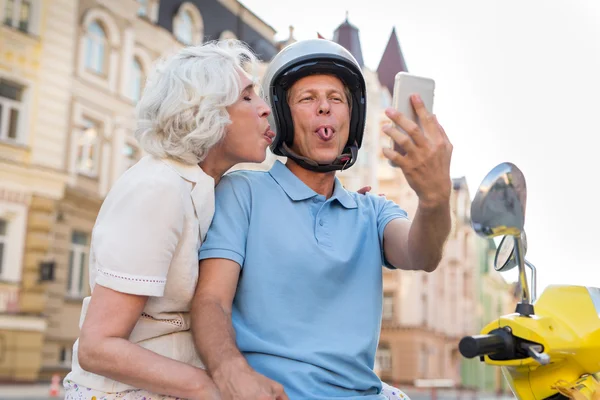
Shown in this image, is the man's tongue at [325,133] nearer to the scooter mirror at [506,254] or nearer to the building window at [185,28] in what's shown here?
the scooter mirror at [506,254]

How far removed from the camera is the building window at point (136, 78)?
14.4 meters

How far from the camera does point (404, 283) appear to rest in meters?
28.2

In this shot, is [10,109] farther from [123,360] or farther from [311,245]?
[123,360]

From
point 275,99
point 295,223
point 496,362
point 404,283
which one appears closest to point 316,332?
point 295,223

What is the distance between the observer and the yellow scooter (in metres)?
1.34

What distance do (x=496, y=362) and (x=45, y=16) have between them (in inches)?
473

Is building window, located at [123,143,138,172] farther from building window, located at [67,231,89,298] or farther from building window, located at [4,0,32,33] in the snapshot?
building window, located at [4,0,32,33]

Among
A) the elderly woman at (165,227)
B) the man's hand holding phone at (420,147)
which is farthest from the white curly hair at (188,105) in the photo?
the man's hand holding phone at (420,147)

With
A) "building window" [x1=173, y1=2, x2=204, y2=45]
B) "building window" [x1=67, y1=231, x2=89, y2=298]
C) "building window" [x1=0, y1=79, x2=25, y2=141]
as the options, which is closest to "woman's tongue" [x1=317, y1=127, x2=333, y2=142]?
"building window" [x1=0, y1=79, x2=25, y2=141]

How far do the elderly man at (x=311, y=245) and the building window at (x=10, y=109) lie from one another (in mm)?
10209

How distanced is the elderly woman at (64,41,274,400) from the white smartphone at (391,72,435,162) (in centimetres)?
50

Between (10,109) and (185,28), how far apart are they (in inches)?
226

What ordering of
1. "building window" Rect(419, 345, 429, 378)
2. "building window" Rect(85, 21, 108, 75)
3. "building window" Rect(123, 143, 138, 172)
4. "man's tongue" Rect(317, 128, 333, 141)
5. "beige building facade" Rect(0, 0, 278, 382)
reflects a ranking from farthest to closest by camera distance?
1. "building window" Rect(419, 345, 429, 378)
2. "building window" Rect(123, 143, 138, 172)
3. "building window" Rect(85, 21, 108, 75)
4. "beige building facade" Rect(0, 0, 278, 382)
5. "man's tongue" Rect(317, 128, 333, 141)

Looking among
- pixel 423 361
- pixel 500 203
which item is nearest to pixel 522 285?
pixel 500 203
